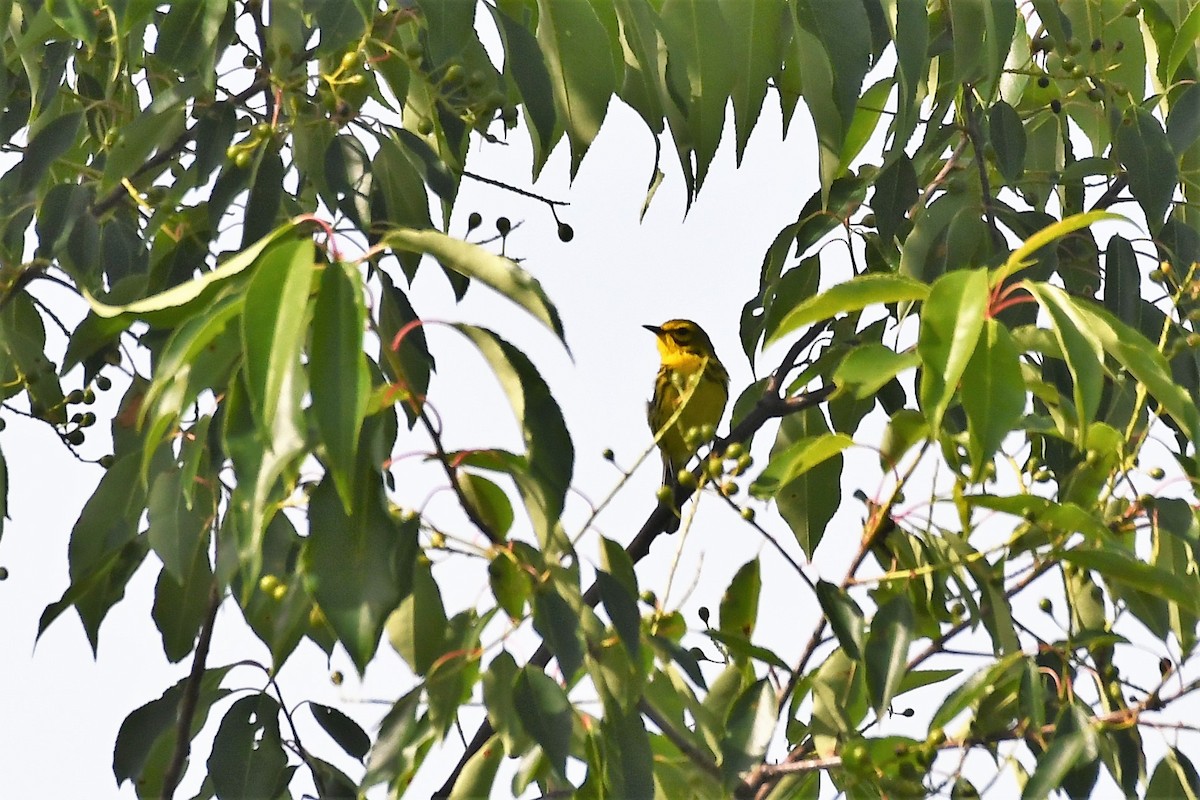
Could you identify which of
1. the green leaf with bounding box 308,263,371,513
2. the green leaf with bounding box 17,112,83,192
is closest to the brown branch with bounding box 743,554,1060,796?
the green leaf with bounding box 308,263,371,513

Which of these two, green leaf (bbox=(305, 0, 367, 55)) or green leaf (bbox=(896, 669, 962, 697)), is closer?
green leaf (bbox=(305, 0, 367, 55))

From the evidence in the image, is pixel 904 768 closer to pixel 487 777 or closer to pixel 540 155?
pixel 487 777

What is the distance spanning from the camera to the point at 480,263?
66.3 inches

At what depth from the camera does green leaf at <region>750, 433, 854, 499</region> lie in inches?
84.0

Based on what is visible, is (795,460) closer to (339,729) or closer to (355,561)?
(355,561)

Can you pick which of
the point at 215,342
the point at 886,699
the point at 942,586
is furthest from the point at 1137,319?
the point at 215,342

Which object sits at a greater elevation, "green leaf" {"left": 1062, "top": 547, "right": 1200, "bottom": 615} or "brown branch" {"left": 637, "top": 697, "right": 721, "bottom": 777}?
"green leaf" {"left": 1062, "top": 547, "right": 1200, "bottom": 615}

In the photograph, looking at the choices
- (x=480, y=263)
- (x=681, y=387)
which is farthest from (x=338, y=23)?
(x=681, y=387)

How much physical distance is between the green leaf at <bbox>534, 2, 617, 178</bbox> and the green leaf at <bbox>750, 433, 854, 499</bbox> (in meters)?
0.49

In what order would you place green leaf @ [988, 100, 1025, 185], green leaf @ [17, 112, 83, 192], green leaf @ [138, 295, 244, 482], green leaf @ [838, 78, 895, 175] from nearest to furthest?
green leaf @ [138, 295, 244, 482]
green leaf @ [17, 112, 83, 192]
green leaf @ [988, 100, 1025, 185]
green leaf @ [838, 78, 895, 175]

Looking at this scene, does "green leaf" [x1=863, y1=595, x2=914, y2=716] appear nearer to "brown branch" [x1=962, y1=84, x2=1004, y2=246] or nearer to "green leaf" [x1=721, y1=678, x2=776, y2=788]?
"green leaf" [x1=721, y1=678, x2=776, y2=788]

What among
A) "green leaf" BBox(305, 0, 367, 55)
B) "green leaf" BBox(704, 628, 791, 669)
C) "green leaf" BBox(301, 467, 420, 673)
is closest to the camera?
"green leaf" BBox(301, 467, 420, 673)

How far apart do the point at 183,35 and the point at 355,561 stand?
3.35 feet

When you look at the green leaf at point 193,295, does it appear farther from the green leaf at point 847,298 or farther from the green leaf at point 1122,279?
the green leaf at point 1122,279
